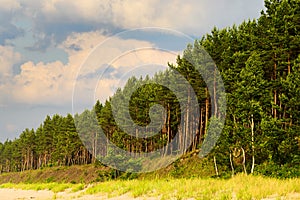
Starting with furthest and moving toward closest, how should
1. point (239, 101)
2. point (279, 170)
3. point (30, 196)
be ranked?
1. point (239, 101)
2. point (30, 196)
3. point (279, 170)

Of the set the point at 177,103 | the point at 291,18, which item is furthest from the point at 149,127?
the point at 291,18

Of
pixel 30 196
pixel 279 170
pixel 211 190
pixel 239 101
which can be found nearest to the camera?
pixel 211 190

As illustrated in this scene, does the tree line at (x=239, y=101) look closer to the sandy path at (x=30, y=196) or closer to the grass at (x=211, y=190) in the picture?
the grass at (x=211, y=190)

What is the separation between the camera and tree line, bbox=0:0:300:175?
83.6 ft

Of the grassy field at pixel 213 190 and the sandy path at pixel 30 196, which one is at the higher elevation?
the grassy field at pixel 213 190

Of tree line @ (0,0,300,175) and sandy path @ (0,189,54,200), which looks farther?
tree line @ (0,0,300,175)

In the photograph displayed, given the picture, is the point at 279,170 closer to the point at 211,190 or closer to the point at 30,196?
the point at 211,190

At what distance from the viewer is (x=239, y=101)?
2625 centimetres

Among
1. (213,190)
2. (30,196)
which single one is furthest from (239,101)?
(30,196)

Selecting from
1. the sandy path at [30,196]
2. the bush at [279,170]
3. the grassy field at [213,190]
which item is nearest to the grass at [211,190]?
the grassy field at [213,190]

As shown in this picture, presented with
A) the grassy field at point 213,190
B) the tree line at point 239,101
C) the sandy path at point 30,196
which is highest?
the tree line at point 239,101

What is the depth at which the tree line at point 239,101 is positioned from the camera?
25.5m

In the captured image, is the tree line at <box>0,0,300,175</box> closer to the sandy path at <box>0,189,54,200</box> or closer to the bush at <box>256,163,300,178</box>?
the bush at <box>256,163,300,178</box>

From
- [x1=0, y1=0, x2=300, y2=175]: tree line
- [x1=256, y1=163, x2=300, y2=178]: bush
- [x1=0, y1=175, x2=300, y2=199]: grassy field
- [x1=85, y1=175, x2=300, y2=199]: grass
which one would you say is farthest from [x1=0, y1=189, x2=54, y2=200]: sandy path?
[x1=256, y1=163, x2=300, y2=178]: bush
